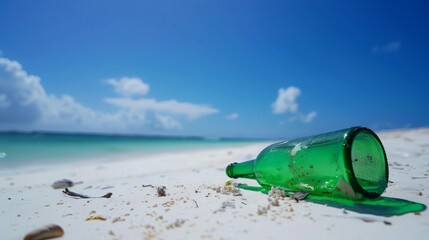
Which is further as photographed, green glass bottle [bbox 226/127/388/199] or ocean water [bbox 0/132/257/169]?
ocean water [bbox 0/132/257/169]

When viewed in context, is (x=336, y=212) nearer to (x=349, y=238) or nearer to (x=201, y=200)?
(x=349, y=238)

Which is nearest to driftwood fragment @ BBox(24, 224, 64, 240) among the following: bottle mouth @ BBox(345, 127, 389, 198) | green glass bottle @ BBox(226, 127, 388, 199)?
green glass bottle @ BBox(226, 127, 388, 199)

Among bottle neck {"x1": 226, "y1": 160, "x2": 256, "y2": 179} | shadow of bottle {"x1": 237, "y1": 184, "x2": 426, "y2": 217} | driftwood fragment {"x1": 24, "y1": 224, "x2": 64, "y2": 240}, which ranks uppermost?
bottle neck {"x1": 226, "y1": 160, "x2": 256, "y2": 179}

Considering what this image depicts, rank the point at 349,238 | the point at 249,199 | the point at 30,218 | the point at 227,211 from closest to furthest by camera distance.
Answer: the point at 349,238
the point at 227,211
the point at 30,218
the point at 249,199

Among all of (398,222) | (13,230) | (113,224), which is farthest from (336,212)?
(13,230)

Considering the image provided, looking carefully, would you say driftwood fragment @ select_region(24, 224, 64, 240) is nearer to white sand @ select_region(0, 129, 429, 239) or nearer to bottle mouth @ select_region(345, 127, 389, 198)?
white sand @ select_region(0, 129, 429, 239)

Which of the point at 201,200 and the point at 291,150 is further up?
the point at 291,150
